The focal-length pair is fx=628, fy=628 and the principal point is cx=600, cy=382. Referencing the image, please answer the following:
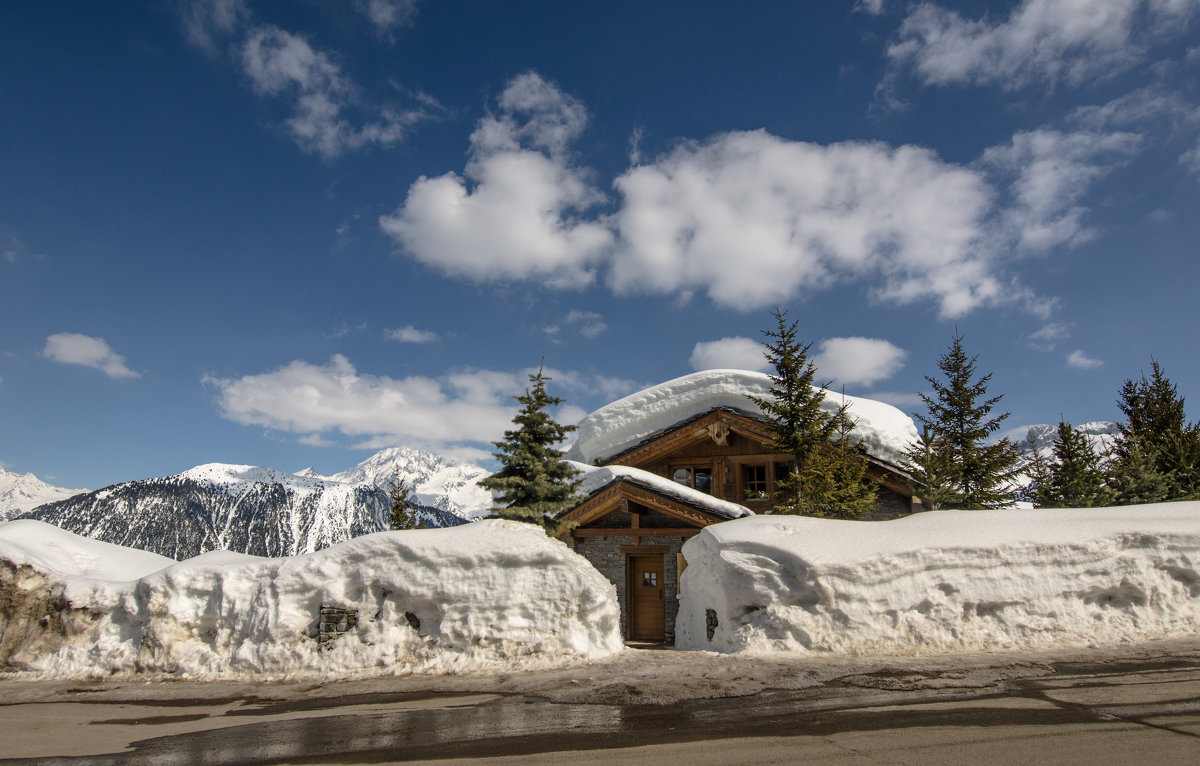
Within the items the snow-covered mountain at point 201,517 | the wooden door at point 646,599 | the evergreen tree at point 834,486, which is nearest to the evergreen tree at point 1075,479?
the evergreen tree at point 834,486

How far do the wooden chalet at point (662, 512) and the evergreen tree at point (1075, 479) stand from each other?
127 inches

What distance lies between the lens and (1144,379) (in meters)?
22.2

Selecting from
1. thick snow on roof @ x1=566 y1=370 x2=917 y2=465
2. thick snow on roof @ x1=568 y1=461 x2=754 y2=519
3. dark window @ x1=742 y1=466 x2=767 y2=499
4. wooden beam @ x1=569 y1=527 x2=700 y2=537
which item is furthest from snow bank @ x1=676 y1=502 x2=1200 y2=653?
thick snow on roof @ x1=566 y1=370 x2=917 y2=465

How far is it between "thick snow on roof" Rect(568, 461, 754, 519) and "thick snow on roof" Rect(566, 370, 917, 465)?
5776 millimetres

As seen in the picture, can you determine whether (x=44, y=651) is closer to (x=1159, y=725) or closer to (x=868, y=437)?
(x=1159, y=725)

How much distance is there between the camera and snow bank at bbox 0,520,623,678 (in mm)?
8523

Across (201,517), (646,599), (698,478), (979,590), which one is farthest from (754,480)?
(201,517)

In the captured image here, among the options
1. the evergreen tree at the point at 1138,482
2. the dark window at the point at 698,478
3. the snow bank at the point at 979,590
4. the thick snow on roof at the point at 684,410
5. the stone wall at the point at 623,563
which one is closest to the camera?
the snow bank at the point at 979,590

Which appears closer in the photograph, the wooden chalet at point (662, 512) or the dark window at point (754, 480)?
the wooden chalet at point (662, 512)

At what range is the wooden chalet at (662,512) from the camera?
15.6 meters

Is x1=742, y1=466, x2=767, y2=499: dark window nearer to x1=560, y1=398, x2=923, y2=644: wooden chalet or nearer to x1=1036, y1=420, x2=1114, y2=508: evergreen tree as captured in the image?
x1=560, y1=398, x2=923, y2=644: wooden chalet

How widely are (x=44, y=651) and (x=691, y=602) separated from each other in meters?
9.92

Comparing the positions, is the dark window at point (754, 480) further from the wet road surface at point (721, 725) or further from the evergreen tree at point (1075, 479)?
the wet road surface at point (721, 725)

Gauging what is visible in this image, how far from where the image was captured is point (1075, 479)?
1572 cm
